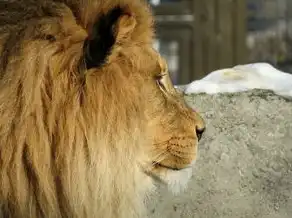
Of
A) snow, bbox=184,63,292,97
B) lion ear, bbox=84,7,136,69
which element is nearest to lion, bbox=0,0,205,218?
lion ear, bbox=84,7,136,69

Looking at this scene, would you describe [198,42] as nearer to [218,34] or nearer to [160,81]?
[218,34]

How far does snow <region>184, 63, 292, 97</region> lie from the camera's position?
123 inches

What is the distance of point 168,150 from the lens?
2307 mm

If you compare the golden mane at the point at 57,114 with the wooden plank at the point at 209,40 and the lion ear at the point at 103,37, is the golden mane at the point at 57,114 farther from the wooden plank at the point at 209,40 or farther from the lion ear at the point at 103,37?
the wooden plank at the point at 209,40

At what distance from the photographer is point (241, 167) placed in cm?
294

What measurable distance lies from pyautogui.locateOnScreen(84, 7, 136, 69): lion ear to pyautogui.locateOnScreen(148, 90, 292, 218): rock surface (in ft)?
3.06

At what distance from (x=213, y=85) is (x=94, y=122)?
1.18 m

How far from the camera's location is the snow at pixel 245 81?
313 centimetres

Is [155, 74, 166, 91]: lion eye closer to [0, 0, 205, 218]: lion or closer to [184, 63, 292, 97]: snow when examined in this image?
[0, 0, 205, 218]: lion

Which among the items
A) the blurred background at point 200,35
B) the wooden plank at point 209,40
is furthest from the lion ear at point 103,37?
the wooden plank at point 209,40

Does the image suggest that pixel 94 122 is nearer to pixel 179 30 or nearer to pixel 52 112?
pixel 52 112

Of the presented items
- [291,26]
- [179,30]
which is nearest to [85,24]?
[179,30]

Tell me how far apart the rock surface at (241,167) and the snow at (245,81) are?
9 centimetres

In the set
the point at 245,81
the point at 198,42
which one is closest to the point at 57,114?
the point at 245,81
